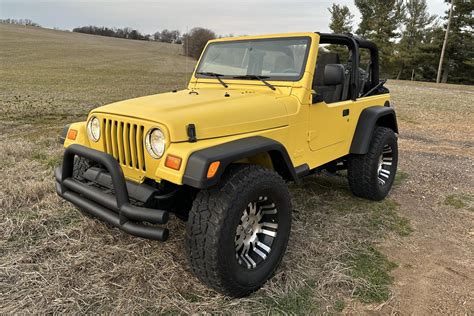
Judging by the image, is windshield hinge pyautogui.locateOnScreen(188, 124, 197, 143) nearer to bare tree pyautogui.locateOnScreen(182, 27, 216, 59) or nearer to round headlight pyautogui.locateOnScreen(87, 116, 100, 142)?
round headlight pyautogui.locateOnScreen(87, 116, 100, 142)

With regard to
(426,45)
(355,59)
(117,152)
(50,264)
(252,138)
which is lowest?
(50,264)

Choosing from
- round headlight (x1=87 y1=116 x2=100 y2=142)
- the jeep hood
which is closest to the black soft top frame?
the jeep hood

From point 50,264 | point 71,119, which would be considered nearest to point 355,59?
point 50,264

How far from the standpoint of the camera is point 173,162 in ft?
7.65

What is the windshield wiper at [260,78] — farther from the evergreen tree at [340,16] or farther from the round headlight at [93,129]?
the evergreen tree at [340,16]


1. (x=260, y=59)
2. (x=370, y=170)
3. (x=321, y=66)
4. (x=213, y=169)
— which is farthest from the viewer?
(x=370, y=170)

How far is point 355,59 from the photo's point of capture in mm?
4223

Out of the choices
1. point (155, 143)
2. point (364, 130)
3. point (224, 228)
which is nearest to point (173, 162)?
point (155, 143)

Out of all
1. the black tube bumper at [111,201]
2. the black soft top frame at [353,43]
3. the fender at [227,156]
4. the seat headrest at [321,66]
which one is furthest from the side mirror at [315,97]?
the black tube bumper at [111,201]

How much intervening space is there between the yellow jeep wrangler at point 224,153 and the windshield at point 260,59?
0.01 metres

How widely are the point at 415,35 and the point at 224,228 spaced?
136 feet

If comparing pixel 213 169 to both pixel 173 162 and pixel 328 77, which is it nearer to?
pixel 173 162

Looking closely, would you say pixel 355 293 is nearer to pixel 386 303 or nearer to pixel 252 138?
pixel 386 303

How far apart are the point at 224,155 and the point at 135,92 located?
13945 mm
